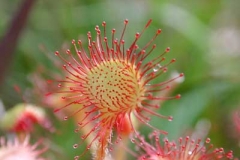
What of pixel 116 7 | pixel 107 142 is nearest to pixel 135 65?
pixel 107 142

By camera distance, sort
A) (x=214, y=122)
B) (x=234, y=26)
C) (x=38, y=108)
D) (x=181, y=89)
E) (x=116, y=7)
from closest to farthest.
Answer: (x=38, y=108) → (x=214, y=122) → (x=181, y=89) → (x=116, y=7) → (x=234, y=26)

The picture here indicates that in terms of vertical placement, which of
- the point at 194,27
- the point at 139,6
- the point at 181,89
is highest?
the point at 139,6

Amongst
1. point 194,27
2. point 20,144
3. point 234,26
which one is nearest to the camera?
point 20,144

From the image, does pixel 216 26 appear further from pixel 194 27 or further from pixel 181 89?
pixel 181 89

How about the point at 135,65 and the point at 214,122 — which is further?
the point at 214,122

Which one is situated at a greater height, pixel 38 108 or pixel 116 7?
pixel 116 7

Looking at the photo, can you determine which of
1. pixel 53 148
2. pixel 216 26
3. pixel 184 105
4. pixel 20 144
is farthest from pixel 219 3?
pixel 20 144
